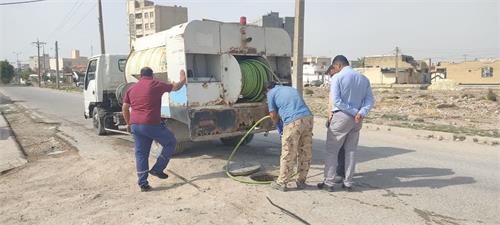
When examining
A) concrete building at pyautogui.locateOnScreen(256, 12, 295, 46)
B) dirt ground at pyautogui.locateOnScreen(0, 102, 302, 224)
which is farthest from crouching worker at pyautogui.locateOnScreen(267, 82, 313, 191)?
concrete building at pyautogui.locateOnScreen(256, 12, 295, 46)

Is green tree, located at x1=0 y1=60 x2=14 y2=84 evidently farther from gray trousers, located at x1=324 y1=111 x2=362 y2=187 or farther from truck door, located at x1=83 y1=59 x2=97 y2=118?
gray trousers, located at x1=324 y1=111 x2=362 y2=187

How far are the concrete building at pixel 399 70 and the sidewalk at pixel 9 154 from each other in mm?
69234

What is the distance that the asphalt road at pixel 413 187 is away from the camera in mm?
5734

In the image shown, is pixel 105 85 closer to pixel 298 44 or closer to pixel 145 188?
pixel 298 44

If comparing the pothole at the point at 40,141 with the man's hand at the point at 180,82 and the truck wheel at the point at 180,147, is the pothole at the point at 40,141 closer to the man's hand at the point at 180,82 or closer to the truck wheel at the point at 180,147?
the truck wheel at the point at 180,147

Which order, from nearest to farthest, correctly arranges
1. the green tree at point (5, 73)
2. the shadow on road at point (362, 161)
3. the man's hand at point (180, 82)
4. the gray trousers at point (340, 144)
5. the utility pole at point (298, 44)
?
the gray trousers at point (340, 144)
the shadow on road at point (362, 161)
the man's hand at point (180, 82)
the utility pole at point (298, 44)
the green tree at point (5, 73)

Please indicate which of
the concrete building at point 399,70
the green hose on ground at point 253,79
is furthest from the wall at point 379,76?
the green hose on ground at point 253,79

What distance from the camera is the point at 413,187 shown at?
7062 mm

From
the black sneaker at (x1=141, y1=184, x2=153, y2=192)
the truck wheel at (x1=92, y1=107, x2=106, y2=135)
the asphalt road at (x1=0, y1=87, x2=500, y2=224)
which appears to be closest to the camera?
the asphalt road at (x1=0, y1=87, x2=500, y2=224)

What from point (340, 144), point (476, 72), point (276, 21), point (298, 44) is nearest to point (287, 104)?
point (340, 144)

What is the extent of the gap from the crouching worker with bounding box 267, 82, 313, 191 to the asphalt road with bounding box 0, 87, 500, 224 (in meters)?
0.31

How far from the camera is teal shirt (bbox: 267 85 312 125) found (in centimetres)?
686

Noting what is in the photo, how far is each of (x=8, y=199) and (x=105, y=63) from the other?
299 inches

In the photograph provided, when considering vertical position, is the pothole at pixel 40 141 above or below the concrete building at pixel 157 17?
below
